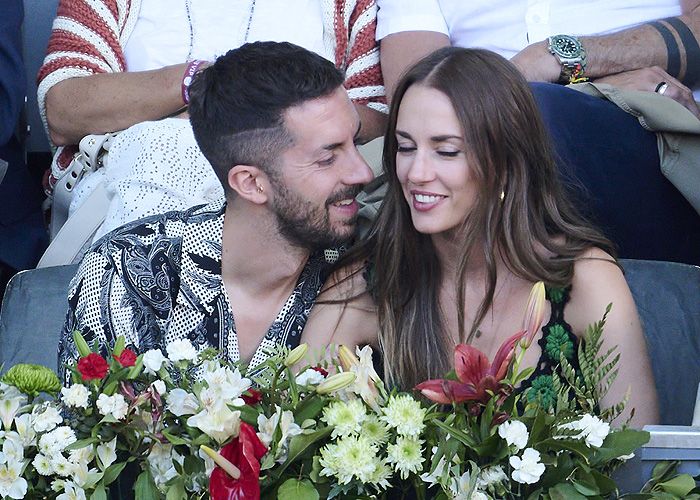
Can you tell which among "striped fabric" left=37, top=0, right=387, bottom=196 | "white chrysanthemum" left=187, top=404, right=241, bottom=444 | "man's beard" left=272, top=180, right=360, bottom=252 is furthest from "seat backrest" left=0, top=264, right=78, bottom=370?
"white chrysanthemum" left=187, top=404, right=241, bottom=444

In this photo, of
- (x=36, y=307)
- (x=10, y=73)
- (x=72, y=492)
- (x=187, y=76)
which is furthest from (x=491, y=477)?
(x=10, y=73)

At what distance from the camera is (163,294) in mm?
2256

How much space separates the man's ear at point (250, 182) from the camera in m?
2.30

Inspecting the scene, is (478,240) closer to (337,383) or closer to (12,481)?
(337,383)

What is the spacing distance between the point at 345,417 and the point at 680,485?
395mm

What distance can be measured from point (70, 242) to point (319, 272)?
0.65 meters

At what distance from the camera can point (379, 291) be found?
2.27m

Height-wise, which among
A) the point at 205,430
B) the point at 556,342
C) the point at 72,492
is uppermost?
the point at 205,430

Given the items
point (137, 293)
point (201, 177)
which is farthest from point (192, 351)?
point (201, 177)

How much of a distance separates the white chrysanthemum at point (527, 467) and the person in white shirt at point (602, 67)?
112cm

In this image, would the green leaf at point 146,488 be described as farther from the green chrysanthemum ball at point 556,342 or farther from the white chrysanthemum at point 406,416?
the green chrysanthemum ball at point 556,342

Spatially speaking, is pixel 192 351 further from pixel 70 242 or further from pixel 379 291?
pixel 70 242

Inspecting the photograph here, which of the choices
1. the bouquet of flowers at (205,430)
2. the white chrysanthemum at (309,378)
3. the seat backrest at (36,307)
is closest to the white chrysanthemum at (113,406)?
the bouquet of flowers at (205,430)

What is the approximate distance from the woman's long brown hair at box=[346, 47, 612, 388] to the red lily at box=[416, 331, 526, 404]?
78 centimetres
